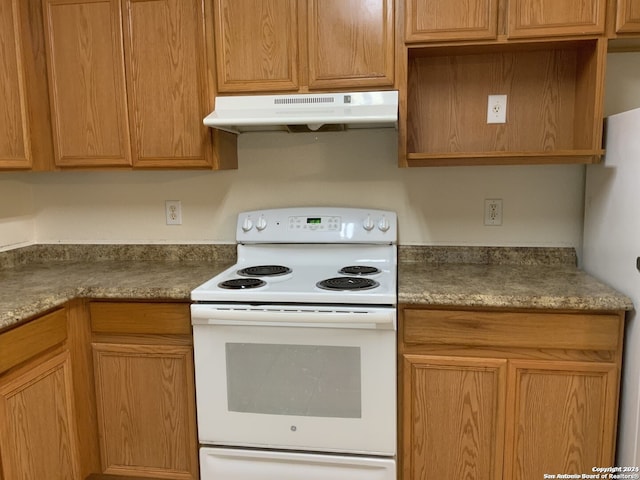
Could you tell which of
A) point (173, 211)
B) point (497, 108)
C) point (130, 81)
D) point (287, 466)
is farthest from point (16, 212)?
point (497, 108)

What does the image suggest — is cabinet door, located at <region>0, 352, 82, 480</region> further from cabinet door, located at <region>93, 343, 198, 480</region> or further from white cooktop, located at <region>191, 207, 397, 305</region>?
white cooktop, located at <region>191, 207, 397, 305</region>

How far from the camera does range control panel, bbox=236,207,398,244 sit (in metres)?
2.20

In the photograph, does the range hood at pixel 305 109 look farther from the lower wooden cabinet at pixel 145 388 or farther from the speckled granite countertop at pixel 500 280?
the lower wooden cabinet at pixel 145 388

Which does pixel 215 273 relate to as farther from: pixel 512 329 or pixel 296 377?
pixel 512 329

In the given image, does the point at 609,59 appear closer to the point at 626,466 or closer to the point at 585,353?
the point at 585,353

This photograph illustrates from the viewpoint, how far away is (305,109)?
1892 mm

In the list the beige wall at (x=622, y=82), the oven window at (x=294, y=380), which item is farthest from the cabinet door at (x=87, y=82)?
the beige wall at (x=622, y=82)

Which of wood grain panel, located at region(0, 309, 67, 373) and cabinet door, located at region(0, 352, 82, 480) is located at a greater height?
wood grain panel, located at region(0, 309, 67, 373)

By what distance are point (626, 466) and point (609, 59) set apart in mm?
1476

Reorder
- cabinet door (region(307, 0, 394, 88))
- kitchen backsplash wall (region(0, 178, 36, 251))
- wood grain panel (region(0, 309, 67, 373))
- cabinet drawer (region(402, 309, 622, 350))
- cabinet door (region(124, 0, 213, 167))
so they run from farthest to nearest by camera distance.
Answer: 1. kitchen backsplash wall (region(0, 178, 36, 251))
2. cabinet door (region(124, 0, 213, 167))
3. cabinet door (region(307, 0, 394, 88))
4. cabinet drawer (region(402, 309, 622, 350))
5. wood grain panel (region(0, 309, 67, 373))

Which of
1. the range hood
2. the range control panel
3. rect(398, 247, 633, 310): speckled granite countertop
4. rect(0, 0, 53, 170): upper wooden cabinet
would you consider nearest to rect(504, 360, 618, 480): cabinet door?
rect(398, 247, 633, 310): speckled granite countertop

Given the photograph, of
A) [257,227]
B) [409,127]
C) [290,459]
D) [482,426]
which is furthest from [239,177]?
[482,426]

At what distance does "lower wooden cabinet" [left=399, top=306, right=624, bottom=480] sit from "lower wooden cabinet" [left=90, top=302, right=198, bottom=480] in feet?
2.57

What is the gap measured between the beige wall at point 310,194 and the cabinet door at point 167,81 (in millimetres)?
315
